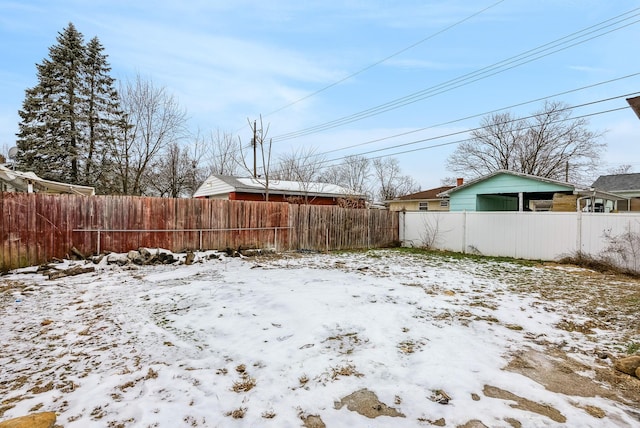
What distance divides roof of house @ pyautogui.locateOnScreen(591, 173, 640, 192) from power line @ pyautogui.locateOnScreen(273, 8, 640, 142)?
12782mm

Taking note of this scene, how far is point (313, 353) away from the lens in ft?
9.82

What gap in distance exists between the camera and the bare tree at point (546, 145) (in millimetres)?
→ 23062

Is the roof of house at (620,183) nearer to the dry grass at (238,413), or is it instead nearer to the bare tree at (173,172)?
the dry grass at (238,413)

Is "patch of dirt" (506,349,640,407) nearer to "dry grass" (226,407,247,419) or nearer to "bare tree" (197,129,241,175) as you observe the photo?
"dry grass" (226,407,247,419)

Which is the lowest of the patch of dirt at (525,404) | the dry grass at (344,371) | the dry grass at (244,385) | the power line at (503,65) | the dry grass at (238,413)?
the patch of dirt at (525,404)

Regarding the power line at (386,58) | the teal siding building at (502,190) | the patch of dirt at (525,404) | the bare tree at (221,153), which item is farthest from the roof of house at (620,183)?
the bare tree at (221,153)

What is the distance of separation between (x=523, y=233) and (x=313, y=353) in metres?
8.94

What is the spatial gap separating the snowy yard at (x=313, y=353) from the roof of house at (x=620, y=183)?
707 inches

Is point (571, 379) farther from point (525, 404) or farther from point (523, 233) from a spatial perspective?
point (523, 233)

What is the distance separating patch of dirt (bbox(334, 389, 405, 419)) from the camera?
2.12 m

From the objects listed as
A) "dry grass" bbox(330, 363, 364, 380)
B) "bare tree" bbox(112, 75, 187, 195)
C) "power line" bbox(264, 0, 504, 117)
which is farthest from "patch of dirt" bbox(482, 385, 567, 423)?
"bare tree" bbox(112, 75, 187, 195)

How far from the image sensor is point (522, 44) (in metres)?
11.3

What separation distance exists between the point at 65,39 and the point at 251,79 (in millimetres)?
11528

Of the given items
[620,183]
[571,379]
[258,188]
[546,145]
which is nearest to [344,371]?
[571,379]
